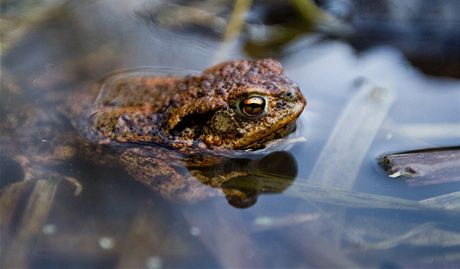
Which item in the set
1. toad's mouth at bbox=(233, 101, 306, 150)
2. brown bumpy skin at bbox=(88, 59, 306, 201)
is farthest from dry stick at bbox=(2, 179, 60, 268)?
toad's mouth at bbox=(233, 101, 306, 150)

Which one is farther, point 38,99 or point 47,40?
point 47,40

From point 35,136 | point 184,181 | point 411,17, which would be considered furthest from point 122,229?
point 411,17

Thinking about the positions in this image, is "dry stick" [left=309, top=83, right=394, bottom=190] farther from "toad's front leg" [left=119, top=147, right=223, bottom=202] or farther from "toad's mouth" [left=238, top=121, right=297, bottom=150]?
"toad's front leg" [left=119, top=147, right=223, bottom=202]

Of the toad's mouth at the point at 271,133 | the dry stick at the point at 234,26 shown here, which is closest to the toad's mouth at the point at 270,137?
the toad's mouth at the point at 271,133

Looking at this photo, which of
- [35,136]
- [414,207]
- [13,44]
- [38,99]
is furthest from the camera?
[13,44]

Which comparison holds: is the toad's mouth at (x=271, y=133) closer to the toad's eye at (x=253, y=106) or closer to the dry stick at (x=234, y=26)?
the toad's eye at (x=253, y=106)

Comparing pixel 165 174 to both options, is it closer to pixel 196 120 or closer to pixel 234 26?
pixel 196 120

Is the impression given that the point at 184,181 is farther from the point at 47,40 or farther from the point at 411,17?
the point at 411,17
